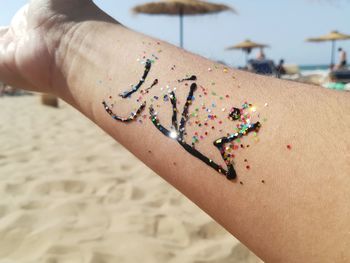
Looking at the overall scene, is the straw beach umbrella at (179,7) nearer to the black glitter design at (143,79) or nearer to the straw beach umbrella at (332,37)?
the straw beach umbrella at (332,37)

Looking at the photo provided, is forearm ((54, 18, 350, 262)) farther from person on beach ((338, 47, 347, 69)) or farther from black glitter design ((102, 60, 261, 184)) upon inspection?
person on beach ((338, 47, 347, 69))

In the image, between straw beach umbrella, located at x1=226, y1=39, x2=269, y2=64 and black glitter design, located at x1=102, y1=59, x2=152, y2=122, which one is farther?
straw beach umbrella, located at x1=226, y1=39, x2=269, y2=64

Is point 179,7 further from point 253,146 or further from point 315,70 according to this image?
point 315,70

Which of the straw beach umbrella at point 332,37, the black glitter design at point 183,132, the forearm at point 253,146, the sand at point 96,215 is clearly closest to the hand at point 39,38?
the forearm at point 253,146

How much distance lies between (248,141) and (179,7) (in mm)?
14282

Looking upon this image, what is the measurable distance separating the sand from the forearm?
2.90 ft

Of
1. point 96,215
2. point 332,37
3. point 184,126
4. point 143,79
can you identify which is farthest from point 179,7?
point 184,126

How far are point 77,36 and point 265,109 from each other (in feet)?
2.46

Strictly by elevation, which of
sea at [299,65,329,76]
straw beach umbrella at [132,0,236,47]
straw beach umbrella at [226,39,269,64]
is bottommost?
sea at [299,65,329,76]

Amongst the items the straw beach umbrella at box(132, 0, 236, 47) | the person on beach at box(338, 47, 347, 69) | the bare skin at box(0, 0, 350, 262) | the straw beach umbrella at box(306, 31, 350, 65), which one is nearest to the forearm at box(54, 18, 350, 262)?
the bare skin at box(0, 0, 350, 262)

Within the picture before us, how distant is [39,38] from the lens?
4.65 ft

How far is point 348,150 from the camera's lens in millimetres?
685

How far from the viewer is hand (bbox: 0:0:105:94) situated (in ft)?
4.44

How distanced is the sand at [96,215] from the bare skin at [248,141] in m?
0.85
